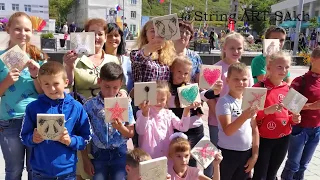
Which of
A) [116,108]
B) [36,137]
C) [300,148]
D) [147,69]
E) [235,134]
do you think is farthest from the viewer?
[300,148]

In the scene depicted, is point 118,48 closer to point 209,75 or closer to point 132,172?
point 209,75

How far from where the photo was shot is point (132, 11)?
6088 cm

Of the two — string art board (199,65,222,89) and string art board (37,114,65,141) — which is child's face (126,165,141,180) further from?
string art board (199,65,222,89)

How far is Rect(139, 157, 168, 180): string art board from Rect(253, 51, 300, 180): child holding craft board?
138cm

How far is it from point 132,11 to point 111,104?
6049 centimetres

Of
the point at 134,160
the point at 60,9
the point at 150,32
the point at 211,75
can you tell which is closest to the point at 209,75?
the point at 211,75

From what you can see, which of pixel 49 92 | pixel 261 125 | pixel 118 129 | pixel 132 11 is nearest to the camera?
pixel 49 92

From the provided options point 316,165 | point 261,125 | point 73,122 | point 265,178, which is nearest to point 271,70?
point 261,125

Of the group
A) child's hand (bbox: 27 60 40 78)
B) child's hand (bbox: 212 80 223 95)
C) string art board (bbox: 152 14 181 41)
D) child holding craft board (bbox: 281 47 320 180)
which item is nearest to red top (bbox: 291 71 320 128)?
child holding craft board (bbox: 281 47 320 180)

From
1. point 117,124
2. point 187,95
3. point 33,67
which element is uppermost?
point 33,67

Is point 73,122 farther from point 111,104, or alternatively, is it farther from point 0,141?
point 0,141

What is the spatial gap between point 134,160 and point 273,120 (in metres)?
1.43

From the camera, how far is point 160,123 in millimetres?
2855

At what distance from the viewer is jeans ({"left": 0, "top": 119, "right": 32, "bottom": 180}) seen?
8.75ft
